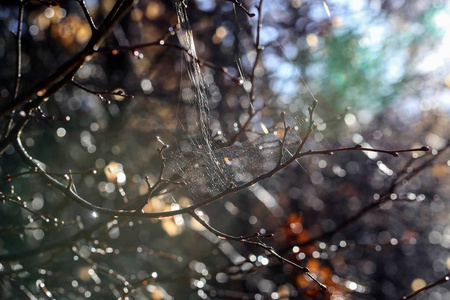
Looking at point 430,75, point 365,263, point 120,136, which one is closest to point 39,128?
point 120,136

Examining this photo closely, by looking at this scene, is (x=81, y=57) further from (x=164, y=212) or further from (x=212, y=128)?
(x=212, y=128)

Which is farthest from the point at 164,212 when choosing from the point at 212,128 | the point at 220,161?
the point at 212,128

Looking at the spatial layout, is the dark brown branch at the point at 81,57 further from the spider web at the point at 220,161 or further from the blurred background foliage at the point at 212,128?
the blurred background foliage at the point at 212,128

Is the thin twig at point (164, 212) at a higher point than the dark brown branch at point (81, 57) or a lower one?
lower

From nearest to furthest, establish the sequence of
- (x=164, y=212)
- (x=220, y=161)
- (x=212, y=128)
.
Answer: (x=164, y=212) < (x=220, y=161) < (x=212, y=128)

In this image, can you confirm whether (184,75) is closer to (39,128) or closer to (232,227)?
(39,128)

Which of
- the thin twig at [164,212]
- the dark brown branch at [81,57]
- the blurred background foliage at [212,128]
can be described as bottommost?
the thin twig at [164,212]

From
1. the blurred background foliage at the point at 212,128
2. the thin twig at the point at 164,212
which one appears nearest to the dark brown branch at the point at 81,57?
the thin twig at the point at 164,212

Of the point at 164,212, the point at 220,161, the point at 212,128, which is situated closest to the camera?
the point at 164,212

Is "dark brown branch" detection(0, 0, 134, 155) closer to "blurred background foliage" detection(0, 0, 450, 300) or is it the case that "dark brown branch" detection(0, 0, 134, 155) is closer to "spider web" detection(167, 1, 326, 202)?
"spider web" detection(167, 1, 326, 202)
